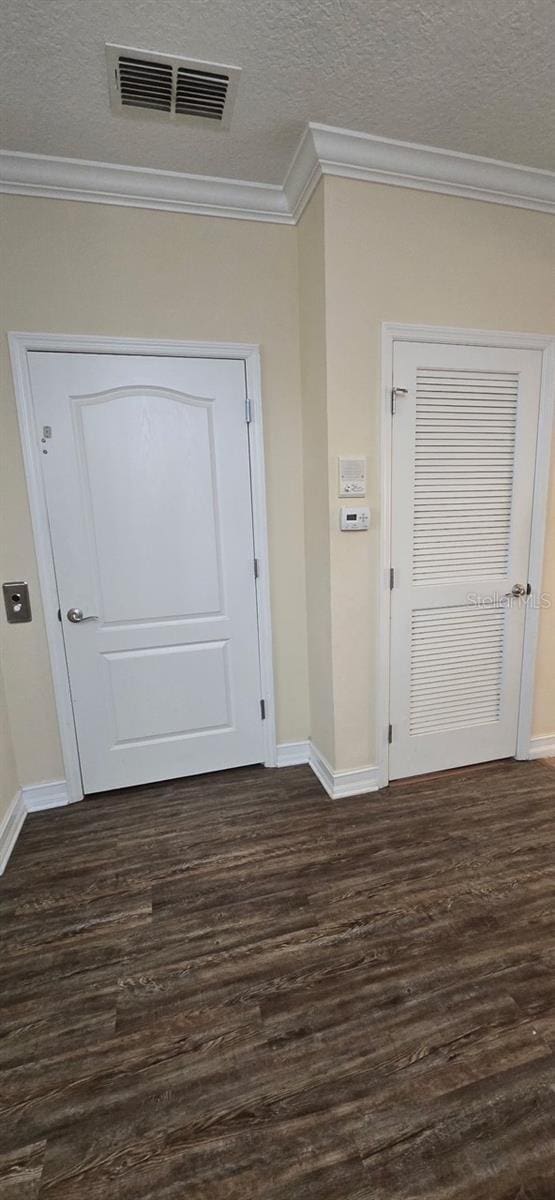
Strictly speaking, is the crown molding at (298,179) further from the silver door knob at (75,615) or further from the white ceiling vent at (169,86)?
the silver door knob at (75,615)

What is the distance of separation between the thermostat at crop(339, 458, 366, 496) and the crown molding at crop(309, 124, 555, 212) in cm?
107

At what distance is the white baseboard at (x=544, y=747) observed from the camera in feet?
8.64

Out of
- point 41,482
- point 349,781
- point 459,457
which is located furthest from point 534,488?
point 41,482

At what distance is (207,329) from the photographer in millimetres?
2168

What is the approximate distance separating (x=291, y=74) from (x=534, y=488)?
6.00ft

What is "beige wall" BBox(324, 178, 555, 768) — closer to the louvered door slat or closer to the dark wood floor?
the louvered door slat

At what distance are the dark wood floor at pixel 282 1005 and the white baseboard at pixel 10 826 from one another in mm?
49

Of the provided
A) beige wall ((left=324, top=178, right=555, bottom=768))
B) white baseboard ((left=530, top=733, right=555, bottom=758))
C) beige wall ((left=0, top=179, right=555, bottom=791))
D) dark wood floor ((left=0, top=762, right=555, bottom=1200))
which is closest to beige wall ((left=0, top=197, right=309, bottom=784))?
beige wall ((left=0, top=179, right=555, bottom=791))

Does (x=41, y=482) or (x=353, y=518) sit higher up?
(x=41, y=482)

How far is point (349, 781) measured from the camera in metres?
2.33

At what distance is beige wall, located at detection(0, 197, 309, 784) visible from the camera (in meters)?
1.96

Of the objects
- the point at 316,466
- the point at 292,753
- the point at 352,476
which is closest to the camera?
the point at 352,476

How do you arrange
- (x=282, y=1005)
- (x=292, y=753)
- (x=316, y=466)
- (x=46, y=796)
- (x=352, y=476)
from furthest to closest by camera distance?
(x=292, y=753) < (x=46, y=796) < (x=316, y=466) < (x=352, y=476) < (x=282, y=1005)

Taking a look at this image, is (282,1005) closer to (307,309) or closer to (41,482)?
(41,482)
